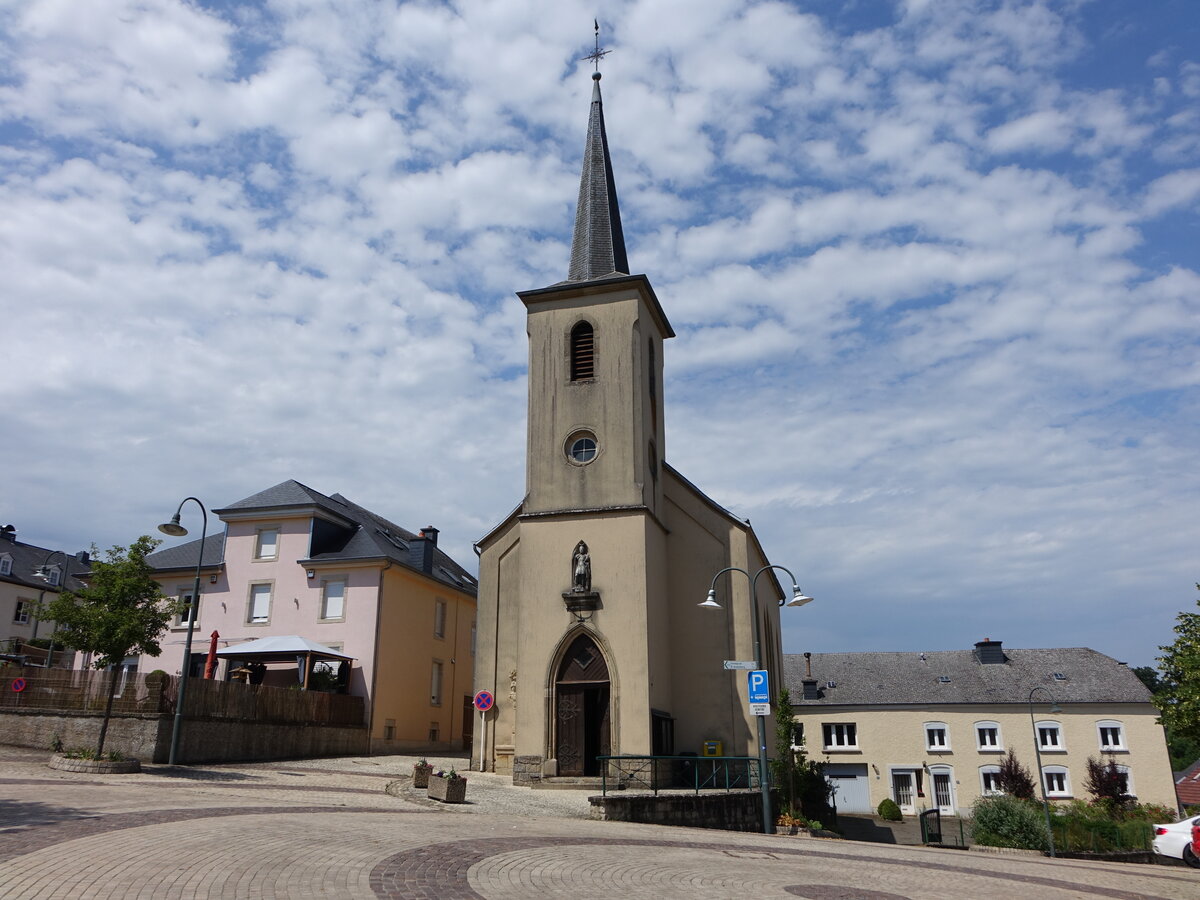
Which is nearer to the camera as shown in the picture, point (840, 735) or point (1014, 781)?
point (1014, 781)

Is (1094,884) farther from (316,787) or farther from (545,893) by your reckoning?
(316,787)

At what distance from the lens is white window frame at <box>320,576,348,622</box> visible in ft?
106

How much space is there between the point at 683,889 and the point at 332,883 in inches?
140

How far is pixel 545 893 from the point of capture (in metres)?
8.45

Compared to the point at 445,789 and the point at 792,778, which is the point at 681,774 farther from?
the point at 445,789

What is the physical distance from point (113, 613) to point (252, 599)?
1361cm

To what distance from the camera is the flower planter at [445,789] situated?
16766 mm

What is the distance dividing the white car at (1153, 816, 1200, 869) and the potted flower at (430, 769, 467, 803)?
58.0ft

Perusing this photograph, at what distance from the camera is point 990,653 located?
54.4 m

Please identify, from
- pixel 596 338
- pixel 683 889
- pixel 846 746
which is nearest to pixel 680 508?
pixel 596 338

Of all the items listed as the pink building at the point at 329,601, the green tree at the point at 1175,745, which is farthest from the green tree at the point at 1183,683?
the pink building at the point at 329,601

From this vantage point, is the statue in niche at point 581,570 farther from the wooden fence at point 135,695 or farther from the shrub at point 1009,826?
the shrub at point 1009,826

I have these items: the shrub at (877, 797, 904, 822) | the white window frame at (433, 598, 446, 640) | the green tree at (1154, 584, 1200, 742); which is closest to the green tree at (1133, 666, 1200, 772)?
the green tree at (1154, 584, 1200, 742)

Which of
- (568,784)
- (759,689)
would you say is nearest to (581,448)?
(568,784)
